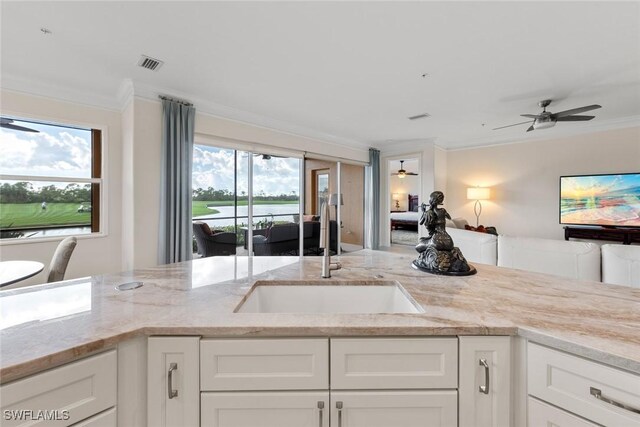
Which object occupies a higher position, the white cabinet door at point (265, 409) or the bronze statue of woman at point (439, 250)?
the bronze statue of woman at point (439, 250)

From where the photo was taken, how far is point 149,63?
2.56m

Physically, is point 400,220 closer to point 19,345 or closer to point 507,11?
point 507,11

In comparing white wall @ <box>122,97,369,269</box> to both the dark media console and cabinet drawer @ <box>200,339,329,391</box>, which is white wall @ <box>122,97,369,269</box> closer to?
cabinet drawer @ <box>200,339,329,391</box>

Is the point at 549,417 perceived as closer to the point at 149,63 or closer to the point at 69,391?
the point at 69,391

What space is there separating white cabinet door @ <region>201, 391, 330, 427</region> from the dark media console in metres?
5.70

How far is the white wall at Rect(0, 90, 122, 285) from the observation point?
2.92 metres

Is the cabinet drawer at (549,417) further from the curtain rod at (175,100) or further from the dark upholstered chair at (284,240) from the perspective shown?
the curtain rod at (175,100)

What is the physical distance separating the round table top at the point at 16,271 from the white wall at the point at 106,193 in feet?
4.20

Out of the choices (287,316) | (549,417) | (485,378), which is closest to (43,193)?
(287,316)

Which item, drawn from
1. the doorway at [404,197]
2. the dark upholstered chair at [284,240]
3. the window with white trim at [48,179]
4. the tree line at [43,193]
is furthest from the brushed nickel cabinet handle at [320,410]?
the doorway at [404,197]

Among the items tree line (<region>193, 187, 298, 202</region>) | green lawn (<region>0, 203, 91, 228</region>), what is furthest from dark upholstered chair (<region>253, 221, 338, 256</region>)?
green lawn (<region>0, 203, 91, 228</region>)

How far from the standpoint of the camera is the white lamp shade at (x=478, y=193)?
17.8 ft

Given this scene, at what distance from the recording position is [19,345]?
70 centimetres

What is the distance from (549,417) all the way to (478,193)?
5.49 metres
